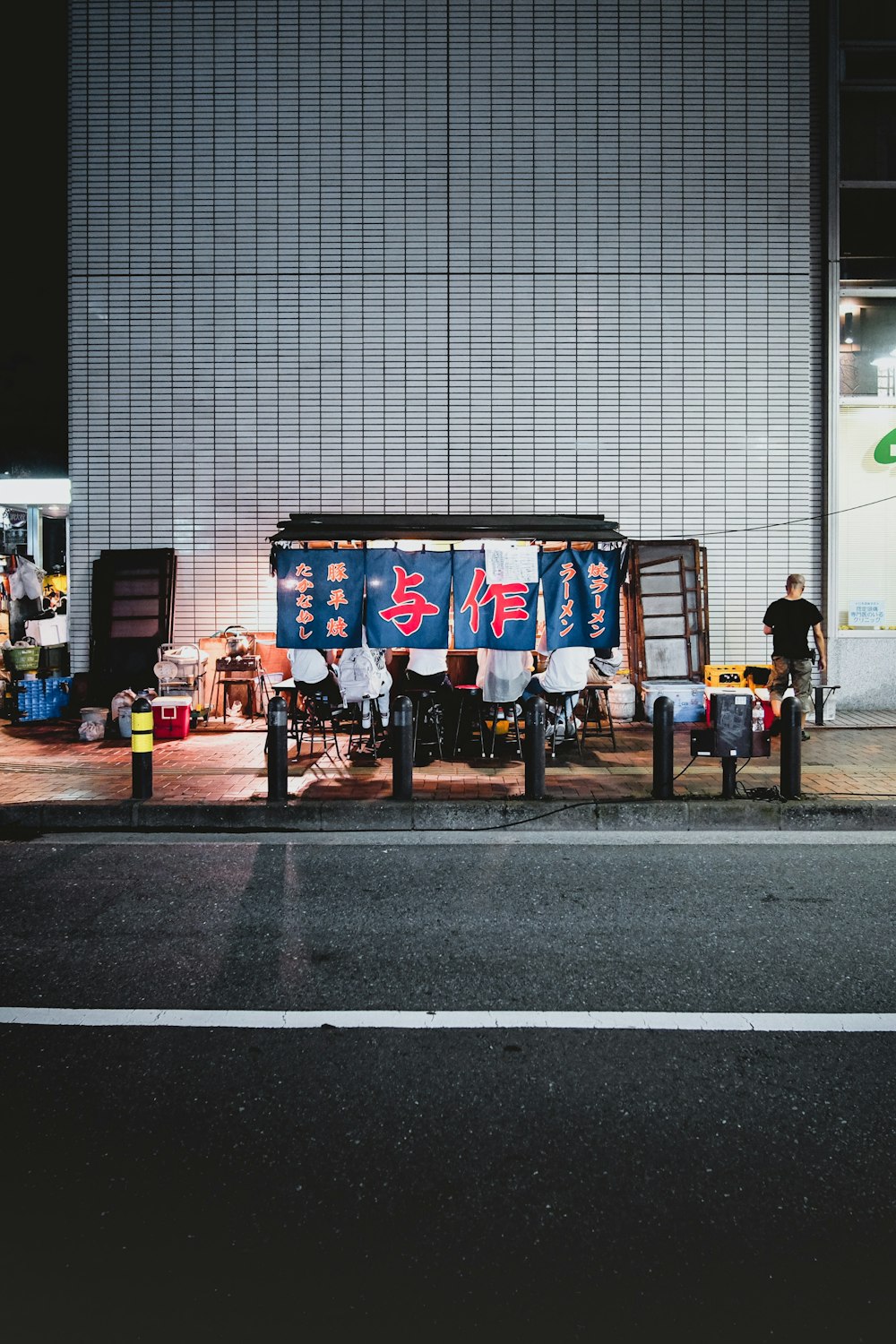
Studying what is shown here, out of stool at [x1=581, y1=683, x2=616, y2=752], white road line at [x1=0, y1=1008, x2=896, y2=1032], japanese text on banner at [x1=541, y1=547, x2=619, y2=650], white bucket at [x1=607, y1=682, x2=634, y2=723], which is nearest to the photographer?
white road line at [x1=0, y1=1008, x2=896, y2=1032]

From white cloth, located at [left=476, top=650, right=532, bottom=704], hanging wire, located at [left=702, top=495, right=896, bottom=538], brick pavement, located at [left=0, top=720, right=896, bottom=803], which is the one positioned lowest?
brick pavement, located at [left=0, top=720, right=896, bottom=803]

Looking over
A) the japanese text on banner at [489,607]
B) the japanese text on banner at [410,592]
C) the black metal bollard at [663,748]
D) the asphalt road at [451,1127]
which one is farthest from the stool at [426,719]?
the asphalt road at [451,1127]

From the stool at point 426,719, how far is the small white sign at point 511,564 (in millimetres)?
1720

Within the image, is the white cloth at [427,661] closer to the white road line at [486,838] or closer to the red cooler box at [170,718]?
the white road line at [486,838]

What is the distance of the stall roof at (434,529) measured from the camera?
9742 millimetres

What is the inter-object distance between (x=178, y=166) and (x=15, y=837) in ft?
38.3

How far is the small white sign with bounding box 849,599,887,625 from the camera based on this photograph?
13422 mm

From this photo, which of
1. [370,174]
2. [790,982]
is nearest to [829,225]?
[370,174]

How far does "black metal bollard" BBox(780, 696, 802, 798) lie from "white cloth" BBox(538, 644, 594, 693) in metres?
2.86

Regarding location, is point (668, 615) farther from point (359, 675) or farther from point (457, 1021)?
point (457, 1021)

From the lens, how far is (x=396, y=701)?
795cm

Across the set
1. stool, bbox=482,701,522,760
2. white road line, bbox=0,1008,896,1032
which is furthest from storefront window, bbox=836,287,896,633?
white road line, bbox=0,1008,896,1032

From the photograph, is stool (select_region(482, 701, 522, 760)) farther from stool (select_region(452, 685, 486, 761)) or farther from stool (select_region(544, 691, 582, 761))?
stool (select_region(544, 691, 582, 761))

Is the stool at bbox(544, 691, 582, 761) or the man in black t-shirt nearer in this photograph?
the stool at bbox(544, 691, 582, 761)
